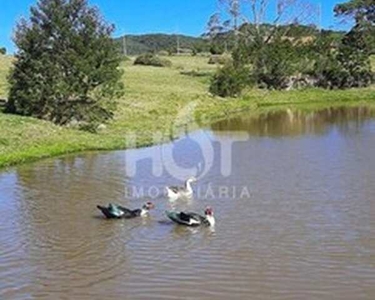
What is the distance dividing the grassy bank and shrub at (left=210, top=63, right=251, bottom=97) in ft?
3.27

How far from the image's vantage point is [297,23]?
264ft

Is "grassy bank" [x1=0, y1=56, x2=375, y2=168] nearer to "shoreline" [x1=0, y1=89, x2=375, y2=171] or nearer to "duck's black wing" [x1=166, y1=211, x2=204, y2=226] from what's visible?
"shoreline" [x1=0, y1=89, x2=375, y2=171]

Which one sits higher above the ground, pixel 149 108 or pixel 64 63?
pixel 64 63

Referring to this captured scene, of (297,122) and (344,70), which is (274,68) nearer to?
(344,70)

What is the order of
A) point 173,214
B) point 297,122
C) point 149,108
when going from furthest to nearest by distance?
point 149,108 → point 297,122 → point 173,214

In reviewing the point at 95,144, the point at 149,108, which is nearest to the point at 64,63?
the point at 95,144

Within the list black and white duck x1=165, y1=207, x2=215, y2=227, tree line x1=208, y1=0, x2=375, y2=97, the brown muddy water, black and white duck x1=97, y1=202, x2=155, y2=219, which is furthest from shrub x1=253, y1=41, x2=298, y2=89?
black and white duck x1=165, y1=207, x2=215, y2=227

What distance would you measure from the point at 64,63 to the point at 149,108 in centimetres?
1229

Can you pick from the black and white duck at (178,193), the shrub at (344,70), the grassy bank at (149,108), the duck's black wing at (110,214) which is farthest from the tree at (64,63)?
the shrub at (344,70)

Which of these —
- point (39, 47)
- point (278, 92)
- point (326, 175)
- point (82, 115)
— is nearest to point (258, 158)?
point (326, 175)

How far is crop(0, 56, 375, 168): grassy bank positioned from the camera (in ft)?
96.5

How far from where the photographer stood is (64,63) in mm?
35344

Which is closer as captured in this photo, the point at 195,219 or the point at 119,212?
the point at 195,219

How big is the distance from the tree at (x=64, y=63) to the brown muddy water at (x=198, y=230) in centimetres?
776
